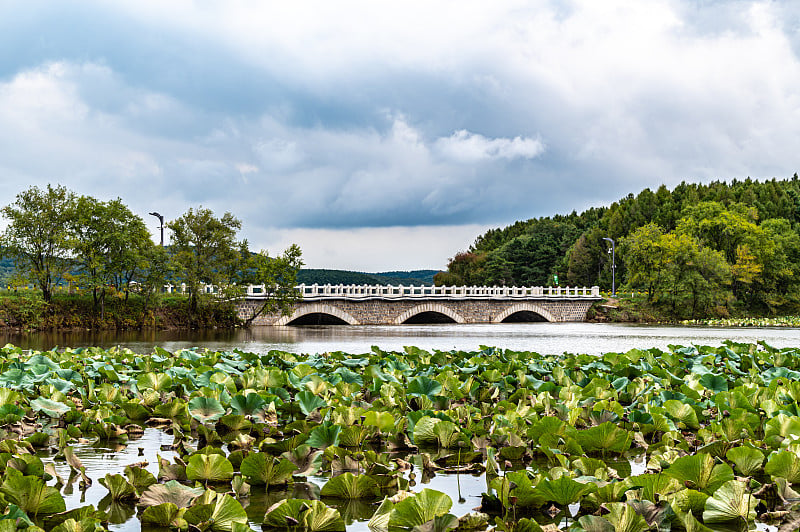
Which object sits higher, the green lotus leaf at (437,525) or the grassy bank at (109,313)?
the grassy bank at (109,313)

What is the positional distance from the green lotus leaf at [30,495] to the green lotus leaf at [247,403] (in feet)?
8.38

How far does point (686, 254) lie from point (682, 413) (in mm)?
56047

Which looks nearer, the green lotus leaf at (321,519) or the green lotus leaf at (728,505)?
the green lotus leaf at (321,519)

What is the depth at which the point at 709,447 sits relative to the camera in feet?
15.5

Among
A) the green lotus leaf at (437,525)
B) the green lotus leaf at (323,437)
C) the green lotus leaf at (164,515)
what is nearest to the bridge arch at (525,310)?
the green lotus leaf at (323,437)

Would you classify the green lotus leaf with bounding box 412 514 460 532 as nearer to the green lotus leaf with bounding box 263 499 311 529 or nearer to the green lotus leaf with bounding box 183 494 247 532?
the green lotus leaf with bounding box 263 499 311 529

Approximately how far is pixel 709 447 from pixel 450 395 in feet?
9.38

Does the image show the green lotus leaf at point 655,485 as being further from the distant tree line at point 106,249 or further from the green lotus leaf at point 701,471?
the distant tree line at point 106,249

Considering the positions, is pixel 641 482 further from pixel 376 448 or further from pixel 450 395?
pixel 450 395

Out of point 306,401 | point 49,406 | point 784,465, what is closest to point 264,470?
point 306,401

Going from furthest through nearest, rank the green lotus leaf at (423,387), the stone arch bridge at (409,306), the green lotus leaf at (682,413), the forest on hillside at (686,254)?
the forest on hillside at (686,254), the stone arch bridge at (409,306), the green lotus leaf at (423,387), the green lotus leaf at (682,413)

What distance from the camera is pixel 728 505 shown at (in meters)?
3.46

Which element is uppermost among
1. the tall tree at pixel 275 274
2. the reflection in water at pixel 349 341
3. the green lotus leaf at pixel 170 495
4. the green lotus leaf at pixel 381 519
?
the tall tree at pixel 275 274

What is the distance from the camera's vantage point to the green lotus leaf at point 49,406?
5922 mm
